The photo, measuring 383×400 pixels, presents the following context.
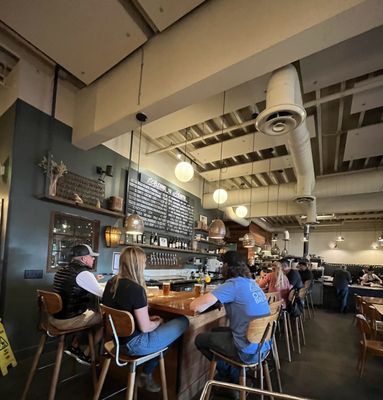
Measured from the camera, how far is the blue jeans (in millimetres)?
2035

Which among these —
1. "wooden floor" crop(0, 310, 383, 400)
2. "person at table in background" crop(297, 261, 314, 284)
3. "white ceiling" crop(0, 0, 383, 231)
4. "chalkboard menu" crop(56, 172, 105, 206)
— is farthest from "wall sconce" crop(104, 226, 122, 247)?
"person at table in background" crop(297, 261, 314, 284)

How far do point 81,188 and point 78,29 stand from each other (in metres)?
2.25

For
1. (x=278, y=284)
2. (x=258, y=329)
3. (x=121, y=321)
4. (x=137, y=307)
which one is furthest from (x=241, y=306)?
(x=278, y=284)

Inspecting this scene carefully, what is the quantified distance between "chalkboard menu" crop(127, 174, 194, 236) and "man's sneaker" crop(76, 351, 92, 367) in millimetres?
2970

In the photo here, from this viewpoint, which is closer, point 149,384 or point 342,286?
point 149,384

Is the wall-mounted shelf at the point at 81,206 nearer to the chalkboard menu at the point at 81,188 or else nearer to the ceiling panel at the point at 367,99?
the chalkboard menu at the point at 81,188

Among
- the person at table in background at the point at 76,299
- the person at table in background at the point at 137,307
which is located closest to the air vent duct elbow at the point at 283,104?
the person at table in background at the point at 137,307

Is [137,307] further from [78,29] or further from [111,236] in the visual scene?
[78,29]

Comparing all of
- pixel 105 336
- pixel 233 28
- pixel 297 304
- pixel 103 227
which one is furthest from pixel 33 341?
pixel 233 28

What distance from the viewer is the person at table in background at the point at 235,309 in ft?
7.23

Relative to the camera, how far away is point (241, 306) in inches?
89.3

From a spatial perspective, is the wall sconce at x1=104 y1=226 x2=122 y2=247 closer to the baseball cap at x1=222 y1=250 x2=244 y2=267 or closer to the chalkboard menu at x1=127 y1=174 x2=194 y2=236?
the chalkboard menu at x1=127 y1=174 x2=194 y2=236

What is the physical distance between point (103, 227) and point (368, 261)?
15.2m

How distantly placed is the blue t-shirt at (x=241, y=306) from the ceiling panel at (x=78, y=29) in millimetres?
2894
